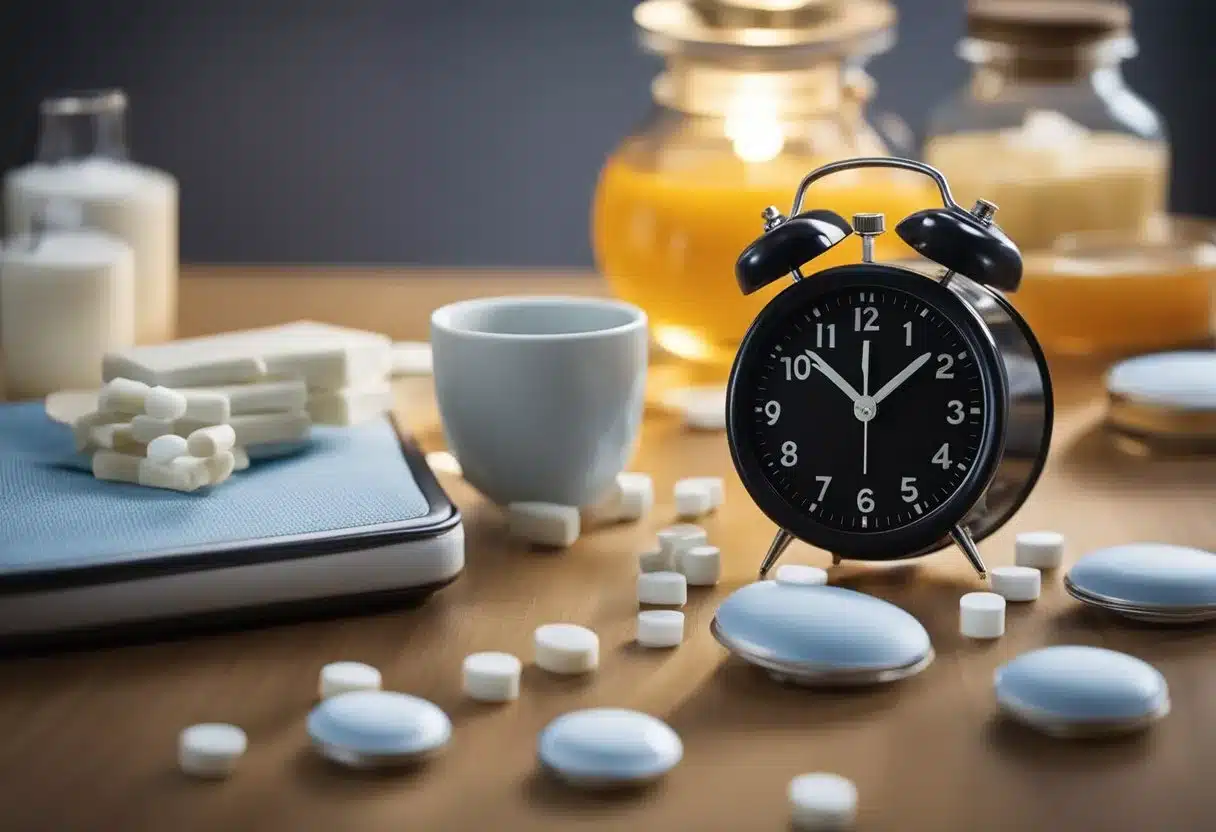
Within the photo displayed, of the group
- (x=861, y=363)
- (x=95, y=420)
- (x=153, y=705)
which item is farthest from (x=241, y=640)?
(x=861, y=363)

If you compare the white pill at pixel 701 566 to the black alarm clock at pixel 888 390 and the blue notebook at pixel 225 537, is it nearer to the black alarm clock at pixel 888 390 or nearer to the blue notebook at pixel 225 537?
the black alarm clock at pixel 888 390

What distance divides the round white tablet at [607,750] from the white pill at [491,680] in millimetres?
69

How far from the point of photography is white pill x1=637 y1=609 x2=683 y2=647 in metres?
0.88

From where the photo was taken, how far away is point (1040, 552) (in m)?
1.02

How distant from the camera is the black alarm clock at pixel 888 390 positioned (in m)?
0.95

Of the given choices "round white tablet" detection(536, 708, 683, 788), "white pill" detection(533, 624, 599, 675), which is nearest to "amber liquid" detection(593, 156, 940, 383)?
"white pill" detection(533, 624, 599, 675)

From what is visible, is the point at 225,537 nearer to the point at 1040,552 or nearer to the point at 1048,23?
the point at 1040,552

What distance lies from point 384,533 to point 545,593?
0.12 meters

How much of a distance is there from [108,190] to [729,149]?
2.08 feet

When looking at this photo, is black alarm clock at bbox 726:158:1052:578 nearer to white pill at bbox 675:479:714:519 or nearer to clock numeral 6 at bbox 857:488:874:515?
clock numeral 6 at bbox 857:488:874:515

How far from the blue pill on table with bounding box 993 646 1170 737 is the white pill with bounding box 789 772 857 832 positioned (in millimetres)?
125

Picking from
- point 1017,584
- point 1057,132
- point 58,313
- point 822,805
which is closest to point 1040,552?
point 1017,584

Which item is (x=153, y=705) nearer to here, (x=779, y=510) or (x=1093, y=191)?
(x=779, y=510)

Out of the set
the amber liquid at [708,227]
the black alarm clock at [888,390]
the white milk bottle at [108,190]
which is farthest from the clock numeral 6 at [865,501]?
the white milk bottle at [108,190]
